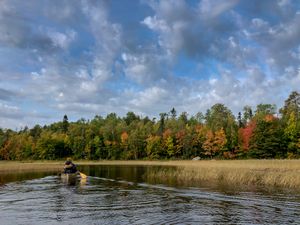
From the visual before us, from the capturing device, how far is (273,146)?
9569 cm

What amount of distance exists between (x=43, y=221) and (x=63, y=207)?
14.6 feet

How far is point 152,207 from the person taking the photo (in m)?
22.8

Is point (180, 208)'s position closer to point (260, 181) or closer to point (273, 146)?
point (260, 181)

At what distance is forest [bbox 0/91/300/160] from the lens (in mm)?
97875

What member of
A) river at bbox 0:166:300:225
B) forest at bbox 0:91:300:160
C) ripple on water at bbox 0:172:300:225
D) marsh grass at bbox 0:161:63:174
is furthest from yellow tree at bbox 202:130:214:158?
ripple on water at bbox 0:172:300:225

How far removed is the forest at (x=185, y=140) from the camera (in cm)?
9788

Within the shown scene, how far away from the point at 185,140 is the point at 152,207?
312 feet

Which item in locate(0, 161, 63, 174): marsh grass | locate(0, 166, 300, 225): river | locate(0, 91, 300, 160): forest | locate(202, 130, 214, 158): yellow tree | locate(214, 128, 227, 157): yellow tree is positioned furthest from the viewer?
locate(202, 130, 214, 158): yellow tree

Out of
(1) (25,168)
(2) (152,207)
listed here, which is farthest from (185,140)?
(2) (152,207)

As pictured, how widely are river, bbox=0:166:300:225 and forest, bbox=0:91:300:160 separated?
7198 centimetres

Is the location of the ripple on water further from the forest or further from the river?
the forest

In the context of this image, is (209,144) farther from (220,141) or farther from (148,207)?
(148,207)

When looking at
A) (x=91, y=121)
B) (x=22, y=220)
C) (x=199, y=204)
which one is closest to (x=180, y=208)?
(x=199, y=204)

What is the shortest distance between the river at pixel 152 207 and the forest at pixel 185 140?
236ft
